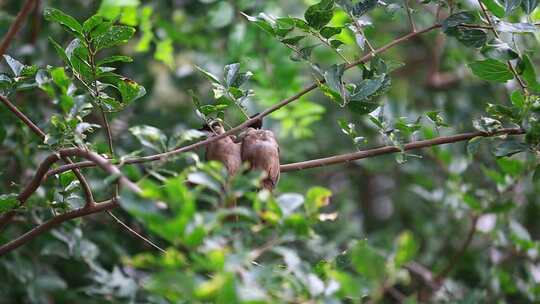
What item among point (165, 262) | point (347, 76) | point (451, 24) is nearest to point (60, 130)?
point (165, 262)

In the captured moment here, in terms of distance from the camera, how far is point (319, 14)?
2.56 ft

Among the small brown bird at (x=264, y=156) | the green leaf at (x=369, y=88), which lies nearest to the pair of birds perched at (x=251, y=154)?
the small brown bird at (x=264, y=156)

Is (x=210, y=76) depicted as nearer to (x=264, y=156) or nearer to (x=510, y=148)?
(x=264, y=156)

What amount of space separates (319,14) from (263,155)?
18 cm

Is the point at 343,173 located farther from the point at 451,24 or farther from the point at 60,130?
the point at 60,130

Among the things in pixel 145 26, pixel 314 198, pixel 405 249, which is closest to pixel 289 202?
pixel 314 198

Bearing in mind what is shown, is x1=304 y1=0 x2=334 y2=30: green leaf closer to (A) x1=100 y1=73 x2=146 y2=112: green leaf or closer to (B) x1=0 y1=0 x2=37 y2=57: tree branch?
(A) x1=100 y1=73 x2=146 y2=112: green leaf

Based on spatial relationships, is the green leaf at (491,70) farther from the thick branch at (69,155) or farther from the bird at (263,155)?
the thick branch at (69,155)

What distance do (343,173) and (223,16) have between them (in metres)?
0.72

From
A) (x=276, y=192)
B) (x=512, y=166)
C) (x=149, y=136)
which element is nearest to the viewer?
(x=149, y=136)

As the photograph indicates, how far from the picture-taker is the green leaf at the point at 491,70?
77 centimetres

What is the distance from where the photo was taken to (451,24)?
772 mm

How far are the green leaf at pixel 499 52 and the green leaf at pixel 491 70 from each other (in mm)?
11

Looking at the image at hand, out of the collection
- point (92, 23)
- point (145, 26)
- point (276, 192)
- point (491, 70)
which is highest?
point (92, 23)
